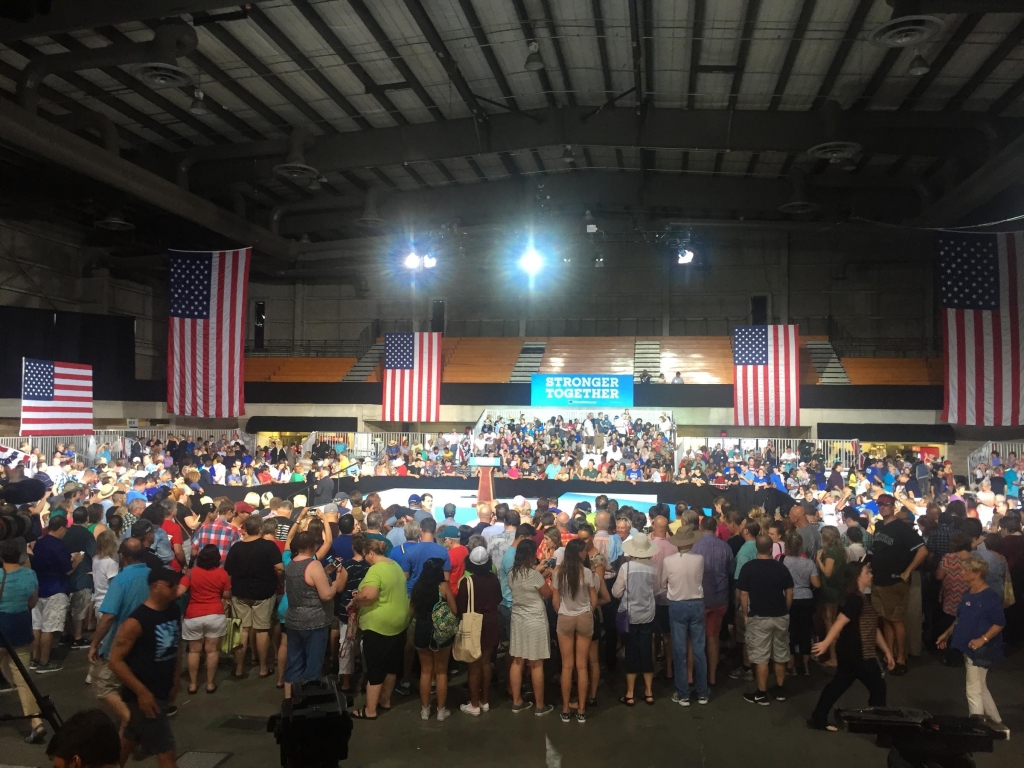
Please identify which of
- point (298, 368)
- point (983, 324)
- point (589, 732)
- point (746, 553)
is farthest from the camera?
point (298, 368)

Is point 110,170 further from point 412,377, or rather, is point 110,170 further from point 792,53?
point 792,53

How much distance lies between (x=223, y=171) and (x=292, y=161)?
A: 2.64m

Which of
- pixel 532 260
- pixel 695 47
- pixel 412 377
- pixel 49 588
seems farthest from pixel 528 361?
pixel 49 588

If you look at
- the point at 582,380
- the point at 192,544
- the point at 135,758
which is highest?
the point at 582,380

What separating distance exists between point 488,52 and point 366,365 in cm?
1496

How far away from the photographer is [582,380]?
21625 millimetres

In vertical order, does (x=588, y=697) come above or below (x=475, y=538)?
below

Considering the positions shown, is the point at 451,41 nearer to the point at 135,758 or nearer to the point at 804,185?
the point at 804,185

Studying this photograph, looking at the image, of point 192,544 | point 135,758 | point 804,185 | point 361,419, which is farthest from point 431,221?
point 135,758

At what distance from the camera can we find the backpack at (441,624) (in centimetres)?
560

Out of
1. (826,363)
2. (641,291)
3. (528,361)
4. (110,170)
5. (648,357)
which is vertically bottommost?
(826,363)

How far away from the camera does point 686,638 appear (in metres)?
6.09

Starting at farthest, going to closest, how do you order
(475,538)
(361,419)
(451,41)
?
(361,419) → (451,41) → (475,538)

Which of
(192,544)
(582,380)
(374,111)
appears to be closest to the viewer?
(192,544)
